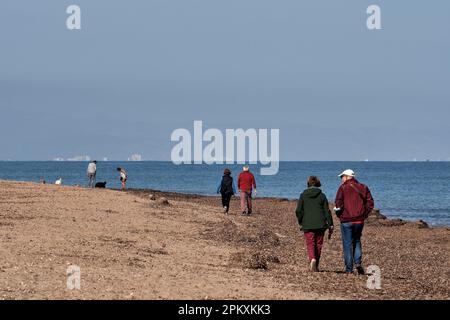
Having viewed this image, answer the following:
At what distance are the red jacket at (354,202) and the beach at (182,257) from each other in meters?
1.19

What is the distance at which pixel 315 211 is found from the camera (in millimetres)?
16922

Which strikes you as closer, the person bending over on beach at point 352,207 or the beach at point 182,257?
the beach at point 182,257

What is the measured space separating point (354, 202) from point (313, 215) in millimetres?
852

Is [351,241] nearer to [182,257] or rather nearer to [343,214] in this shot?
[343,214]

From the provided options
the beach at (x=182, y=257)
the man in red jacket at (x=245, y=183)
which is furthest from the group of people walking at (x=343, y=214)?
the man in red jacket at (x=245, y=183)

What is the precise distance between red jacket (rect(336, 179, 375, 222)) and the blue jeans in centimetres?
16

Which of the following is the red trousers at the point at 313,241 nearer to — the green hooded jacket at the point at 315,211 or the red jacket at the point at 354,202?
the green hooded jacket at the point at 315,211

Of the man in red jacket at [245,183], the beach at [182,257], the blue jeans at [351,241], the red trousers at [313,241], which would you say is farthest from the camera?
the man in red jacket at [245,183]

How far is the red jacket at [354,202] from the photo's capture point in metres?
16.6

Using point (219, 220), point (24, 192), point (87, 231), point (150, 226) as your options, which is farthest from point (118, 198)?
point (87, 231)

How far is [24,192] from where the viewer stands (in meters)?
37.2

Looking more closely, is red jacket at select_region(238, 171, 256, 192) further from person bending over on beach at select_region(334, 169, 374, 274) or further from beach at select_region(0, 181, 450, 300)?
person bending over on beach at select_region(334, 169, 374, 274)
